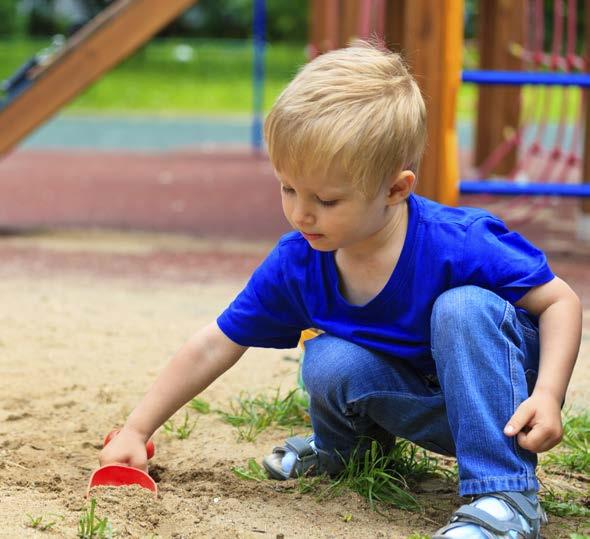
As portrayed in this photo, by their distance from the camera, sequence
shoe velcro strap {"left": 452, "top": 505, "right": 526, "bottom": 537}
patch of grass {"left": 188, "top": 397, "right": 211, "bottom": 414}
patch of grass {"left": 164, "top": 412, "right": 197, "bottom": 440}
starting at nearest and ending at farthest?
shoe velcro strap {"left": 452, "top": 505, "right": 526, "bottom": 537} → patch of grass {"left": 164, "top": 412, "right": 197, "bottom": 440} → patch of grass {"left": 188, "top": 397, "right": 211, "bottom": 414}

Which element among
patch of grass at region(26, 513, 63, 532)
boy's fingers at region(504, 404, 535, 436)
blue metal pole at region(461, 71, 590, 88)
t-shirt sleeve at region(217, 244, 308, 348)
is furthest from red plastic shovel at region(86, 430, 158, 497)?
blue metal pole at region(461, 71, 590, 88)

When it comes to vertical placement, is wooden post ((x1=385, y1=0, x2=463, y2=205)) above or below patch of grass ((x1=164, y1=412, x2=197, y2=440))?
above

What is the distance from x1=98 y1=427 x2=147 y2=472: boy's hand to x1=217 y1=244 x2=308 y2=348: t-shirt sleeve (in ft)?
0.91

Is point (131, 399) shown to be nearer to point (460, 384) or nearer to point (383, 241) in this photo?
point (383, 241)

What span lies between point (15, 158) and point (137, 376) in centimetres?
741

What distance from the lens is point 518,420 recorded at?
1.88 metres

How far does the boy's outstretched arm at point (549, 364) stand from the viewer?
1.88 m

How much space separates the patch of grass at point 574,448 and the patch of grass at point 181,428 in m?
0.84

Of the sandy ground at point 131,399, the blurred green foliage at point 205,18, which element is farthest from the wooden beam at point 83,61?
the blurred green foliage at point 205,18

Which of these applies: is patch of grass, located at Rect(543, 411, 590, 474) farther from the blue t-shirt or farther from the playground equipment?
the playground equipment

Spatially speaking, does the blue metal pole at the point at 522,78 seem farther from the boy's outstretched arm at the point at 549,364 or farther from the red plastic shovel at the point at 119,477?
the red plastic shovel at the point at 119,477

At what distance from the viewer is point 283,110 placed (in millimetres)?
1899

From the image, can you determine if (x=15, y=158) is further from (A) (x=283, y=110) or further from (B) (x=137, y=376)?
(A) (x=283, y=110)

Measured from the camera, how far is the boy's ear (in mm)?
1928
